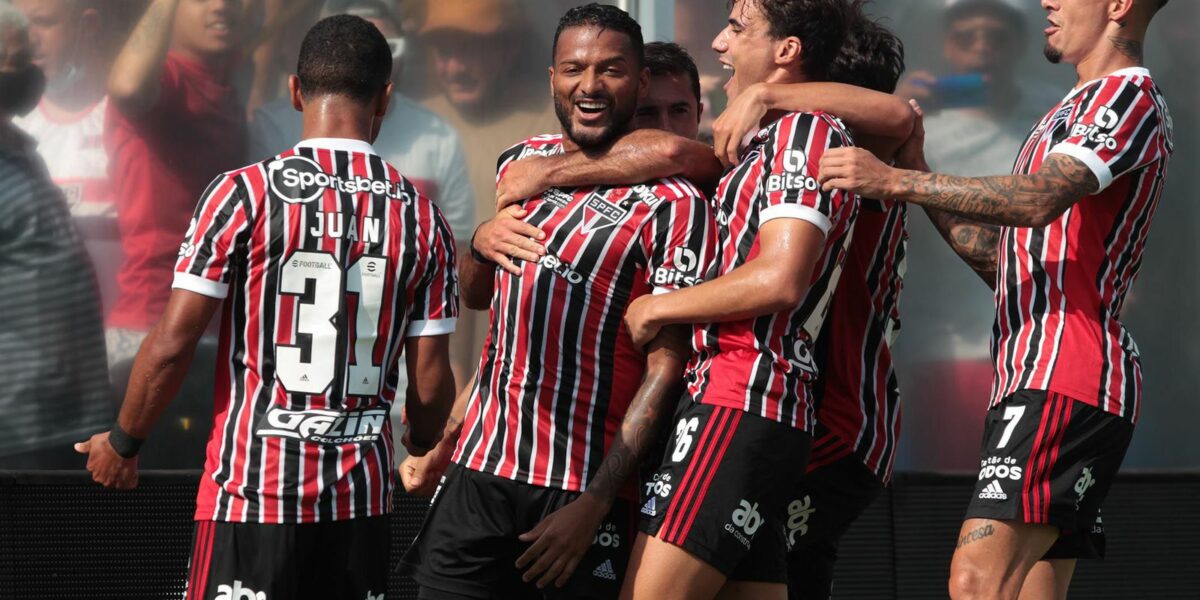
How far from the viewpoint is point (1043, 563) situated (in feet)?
12.3

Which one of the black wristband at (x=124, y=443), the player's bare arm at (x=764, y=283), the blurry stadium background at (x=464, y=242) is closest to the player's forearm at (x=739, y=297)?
the player's bare arm at (x=764, y=283)

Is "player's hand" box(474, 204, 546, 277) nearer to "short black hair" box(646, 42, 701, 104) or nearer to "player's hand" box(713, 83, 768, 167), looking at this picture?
"player's hand" box(713, 83, 768, 167)

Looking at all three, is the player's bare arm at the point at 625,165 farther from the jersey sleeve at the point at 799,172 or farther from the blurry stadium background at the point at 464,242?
the blurry stadium background at the point at 464,242

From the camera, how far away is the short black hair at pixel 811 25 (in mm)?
3500

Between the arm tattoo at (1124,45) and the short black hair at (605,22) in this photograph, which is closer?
the short black hair at (605,22)

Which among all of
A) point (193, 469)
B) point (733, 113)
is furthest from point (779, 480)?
point (193, 469)

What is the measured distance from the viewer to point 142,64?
5.29 metres

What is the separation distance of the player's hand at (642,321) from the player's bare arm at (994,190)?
0.50 m

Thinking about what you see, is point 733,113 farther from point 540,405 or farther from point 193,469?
point 193,469

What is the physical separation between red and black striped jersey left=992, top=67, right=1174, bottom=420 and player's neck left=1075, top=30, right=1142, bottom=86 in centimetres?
5

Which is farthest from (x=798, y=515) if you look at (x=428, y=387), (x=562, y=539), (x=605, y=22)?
(x=605, y=22)

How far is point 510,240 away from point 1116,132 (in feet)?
4.94

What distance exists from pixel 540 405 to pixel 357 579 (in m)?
0.59

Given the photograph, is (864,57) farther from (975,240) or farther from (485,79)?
(485,79)
